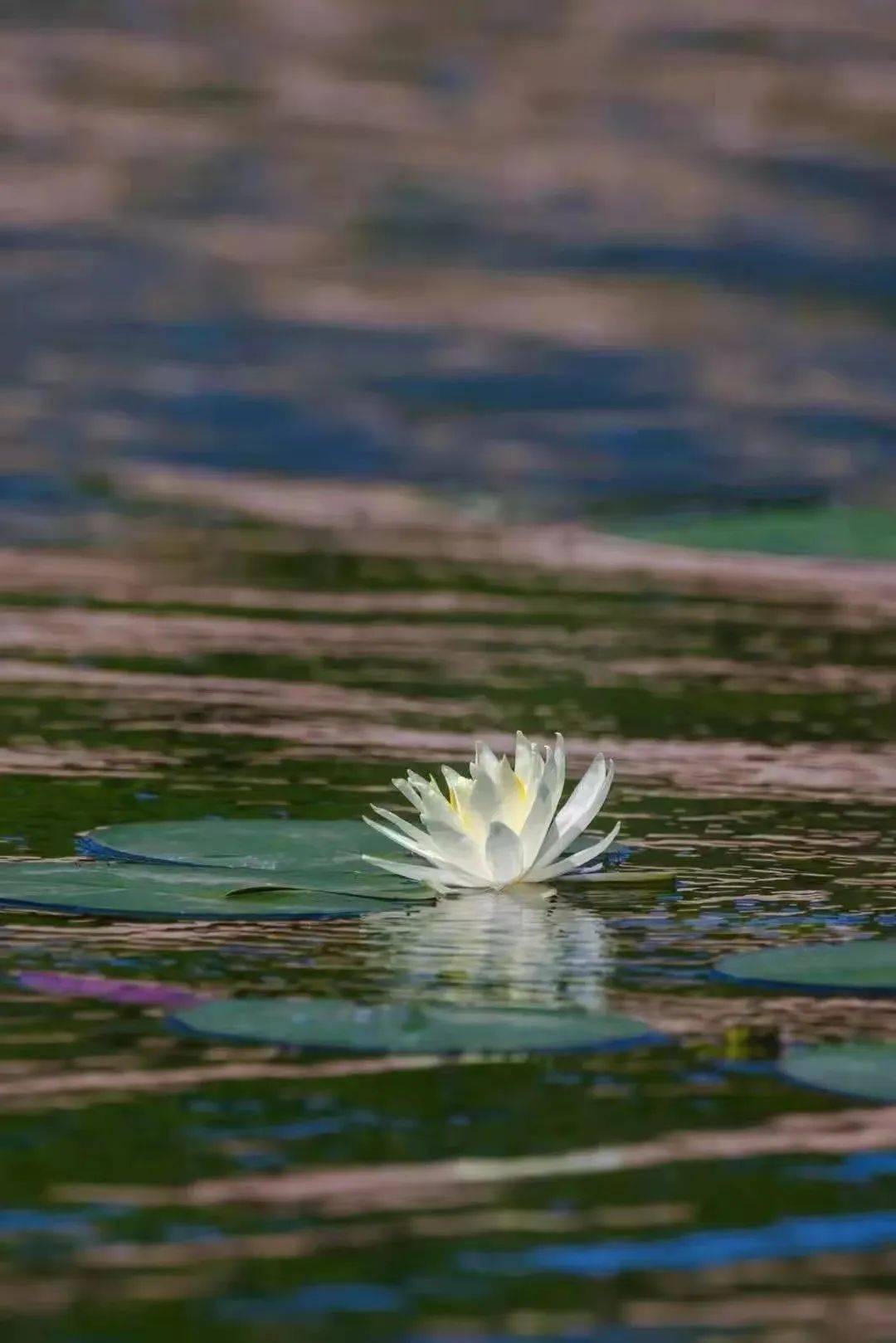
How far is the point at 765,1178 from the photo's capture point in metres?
2.06

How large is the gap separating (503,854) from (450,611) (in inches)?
106

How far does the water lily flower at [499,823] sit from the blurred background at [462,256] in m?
4.01

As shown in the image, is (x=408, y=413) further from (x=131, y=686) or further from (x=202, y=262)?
(x=131, y=686)

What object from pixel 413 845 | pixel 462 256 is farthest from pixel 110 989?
pixel 462 256

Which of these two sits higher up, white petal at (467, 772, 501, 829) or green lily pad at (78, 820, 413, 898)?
white petal at (467, 772, 501, 829)

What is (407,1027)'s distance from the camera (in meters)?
2.41

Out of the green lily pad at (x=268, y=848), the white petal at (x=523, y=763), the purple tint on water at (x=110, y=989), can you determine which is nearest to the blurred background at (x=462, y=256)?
the green lily pad at (x=268, y=848)

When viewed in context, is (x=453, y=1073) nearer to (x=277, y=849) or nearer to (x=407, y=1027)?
(x=407, y=1027)

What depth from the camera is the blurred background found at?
28.3ft

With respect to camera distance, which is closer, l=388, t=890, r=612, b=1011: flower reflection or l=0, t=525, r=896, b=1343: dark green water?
l=0, t=525, r=896, b=1343: dark green water

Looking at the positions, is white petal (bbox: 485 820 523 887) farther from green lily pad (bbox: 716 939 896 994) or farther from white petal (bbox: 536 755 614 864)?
green lily pad (bbox: 716 939 896 994)

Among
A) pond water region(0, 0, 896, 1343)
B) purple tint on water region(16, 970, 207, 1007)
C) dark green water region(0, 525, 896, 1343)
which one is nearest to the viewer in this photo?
dark green water region(0, 525, 896, 1343)

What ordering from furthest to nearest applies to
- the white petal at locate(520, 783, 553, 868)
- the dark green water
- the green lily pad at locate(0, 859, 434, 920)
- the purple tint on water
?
the white petal at locate(520, 783, 553, 868) < the green lily pad at locate(0, 859, 434, 920) < the purple tint on water < the dark green water

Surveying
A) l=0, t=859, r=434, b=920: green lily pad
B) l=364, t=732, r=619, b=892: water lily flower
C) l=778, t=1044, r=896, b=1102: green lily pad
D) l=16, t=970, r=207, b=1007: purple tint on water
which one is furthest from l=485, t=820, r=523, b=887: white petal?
l=778, t=1044, r=896, b=1102: green lily pad
